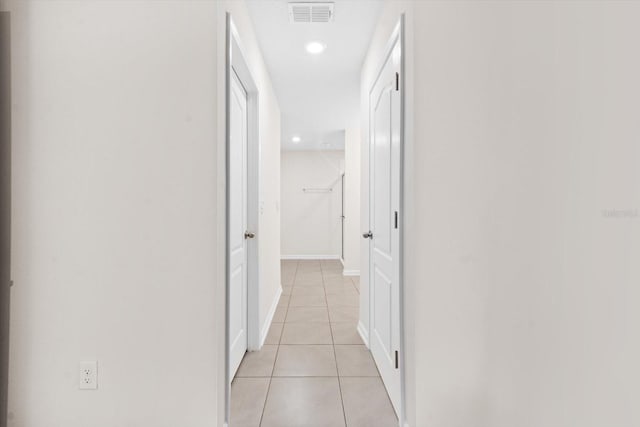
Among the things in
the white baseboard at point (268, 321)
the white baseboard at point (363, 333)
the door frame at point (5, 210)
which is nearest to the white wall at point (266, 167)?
the white baseboard at point (268, 321)

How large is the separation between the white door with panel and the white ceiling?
46 centimetres

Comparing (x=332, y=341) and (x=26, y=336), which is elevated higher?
(x=26, y=336)

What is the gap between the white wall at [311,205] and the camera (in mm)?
7738

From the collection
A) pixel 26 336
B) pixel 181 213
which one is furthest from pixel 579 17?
pixel 26 336

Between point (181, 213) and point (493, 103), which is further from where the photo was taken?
point (181, 213)

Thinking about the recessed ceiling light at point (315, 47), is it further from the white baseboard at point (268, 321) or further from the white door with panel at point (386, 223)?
the white baseboard at point (268, 321)

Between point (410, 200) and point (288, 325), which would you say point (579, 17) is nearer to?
point (410, 200)

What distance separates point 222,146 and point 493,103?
1138mm

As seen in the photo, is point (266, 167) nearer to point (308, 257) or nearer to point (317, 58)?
point (317, 58)

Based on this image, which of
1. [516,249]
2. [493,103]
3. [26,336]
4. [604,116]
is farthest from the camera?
[26,336]

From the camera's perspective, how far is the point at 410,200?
1586 millimetres

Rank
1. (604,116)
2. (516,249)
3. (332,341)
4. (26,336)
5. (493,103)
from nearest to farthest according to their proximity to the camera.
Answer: (604,116)
(516,249)
(493,103)
(26,336)
(332,341)

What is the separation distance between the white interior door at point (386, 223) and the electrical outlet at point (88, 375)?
4.60 feet

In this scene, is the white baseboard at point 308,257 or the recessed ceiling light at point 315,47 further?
the white baseboard at point 308,257
